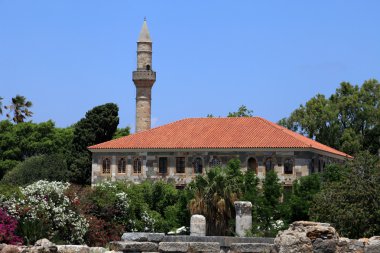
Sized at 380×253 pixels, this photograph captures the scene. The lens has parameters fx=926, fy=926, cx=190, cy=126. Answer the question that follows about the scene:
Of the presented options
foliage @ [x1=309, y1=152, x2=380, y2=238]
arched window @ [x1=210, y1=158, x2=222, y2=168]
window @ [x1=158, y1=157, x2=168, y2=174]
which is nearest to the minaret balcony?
window @ [x1=158, y1=157, x2=168, y2=174]

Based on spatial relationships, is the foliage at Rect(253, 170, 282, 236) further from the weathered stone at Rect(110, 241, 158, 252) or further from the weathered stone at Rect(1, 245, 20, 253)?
the weathered stone at Rect(110, 241, 158, 252)

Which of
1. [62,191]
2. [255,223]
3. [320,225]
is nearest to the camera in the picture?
[320,225]

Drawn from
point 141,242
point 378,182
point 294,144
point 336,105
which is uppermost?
point 336,105

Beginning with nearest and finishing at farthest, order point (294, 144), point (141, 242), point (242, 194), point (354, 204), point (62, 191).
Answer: point (141, 242), point (62, 191), point (354, 204), point (242, 194), point (294, 144)

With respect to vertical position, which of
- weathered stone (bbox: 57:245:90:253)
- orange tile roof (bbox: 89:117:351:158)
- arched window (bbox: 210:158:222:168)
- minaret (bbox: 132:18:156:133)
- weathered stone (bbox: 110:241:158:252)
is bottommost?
weathered stone (bbox: 57:245:90:253)

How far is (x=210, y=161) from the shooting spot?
61875mm

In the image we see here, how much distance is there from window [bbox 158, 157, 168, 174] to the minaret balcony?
15.0m

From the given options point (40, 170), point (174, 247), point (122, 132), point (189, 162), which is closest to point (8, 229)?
point (174, 247)

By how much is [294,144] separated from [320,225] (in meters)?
45.3

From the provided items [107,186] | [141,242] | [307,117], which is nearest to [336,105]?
[307,117]

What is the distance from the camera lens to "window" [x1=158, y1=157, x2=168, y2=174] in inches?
2498

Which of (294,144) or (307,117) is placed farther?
(307,117)

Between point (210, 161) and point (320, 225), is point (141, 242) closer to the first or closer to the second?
point (320, 225)

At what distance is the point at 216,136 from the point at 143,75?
16.0 m
